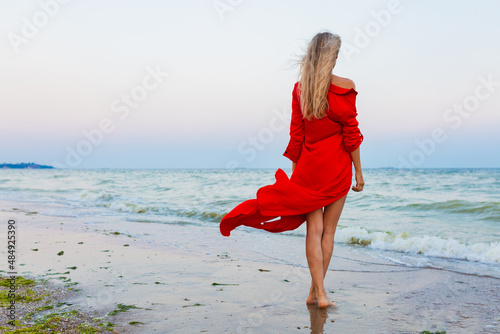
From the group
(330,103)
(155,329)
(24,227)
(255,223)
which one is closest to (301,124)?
(330,103)

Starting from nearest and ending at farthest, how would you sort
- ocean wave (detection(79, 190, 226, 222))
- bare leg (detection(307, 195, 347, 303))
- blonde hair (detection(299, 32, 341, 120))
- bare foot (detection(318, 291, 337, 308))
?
1. blonde hair (detection(299, 32, 341, 120))
2. bare foot (detection(318, 291, 337, 308))
3. bare leg (detection(307, 195, 347, 303))
4. ocean wave (detection(79, 190, 226, 222))

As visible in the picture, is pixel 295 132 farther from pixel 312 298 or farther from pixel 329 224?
pixel 312 298

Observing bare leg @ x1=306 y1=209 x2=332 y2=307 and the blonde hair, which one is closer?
the blonde hair

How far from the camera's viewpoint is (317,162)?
128 inches

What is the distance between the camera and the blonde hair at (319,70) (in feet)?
10.1

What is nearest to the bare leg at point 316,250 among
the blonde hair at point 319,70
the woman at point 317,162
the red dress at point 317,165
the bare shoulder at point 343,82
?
the woman at point 317,162

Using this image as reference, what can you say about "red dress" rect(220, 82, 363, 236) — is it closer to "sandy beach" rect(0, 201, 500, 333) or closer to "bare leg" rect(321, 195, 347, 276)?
"bare leg" rect(321, 195, 347, 276)

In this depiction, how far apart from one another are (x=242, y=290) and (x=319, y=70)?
6.79 ft

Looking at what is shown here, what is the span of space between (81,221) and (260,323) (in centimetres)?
701

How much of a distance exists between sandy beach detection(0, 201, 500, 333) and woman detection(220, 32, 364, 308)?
0.43 meters

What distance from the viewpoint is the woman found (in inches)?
122

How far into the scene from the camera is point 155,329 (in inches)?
106

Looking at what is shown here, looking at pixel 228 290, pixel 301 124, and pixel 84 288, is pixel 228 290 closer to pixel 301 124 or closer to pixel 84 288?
pixel 84 288

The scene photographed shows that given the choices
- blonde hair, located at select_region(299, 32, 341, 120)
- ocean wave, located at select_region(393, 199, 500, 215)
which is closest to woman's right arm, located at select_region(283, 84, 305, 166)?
blonde hair, located at select_region(299, 32, 341, 120)
